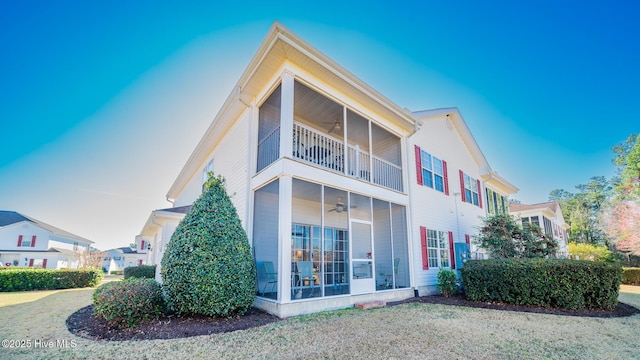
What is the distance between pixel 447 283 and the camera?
10016mm

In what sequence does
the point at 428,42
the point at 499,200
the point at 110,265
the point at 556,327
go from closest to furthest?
the point at 556,327 → the point at 428,42 → the point at 499,200 → the point at 110,265

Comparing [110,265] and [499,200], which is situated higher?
[499,200]

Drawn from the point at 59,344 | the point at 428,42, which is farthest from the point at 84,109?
the point at 428,42

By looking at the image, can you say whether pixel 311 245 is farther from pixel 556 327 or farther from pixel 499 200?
pixel 499 200

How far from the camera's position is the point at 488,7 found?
11.0 metres

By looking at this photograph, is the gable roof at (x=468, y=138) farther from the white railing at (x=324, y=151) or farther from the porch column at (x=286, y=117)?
the porch column at (x=286, y=117)

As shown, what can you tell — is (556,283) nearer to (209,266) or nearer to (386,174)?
(386,174)

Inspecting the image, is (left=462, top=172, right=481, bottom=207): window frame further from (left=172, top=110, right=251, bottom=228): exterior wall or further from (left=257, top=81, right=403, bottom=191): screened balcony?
(left=172, top=110, right=251, bottom=228): exterior wall

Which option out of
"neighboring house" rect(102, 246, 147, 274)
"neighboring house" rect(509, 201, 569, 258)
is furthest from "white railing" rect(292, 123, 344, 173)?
"neighboring house" rect(102, 246, 147, 274)

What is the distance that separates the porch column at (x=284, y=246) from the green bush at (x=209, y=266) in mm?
594

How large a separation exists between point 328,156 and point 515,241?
26.3 ft

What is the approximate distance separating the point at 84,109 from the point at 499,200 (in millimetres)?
21809

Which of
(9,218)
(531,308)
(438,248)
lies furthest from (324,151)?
(9,218)

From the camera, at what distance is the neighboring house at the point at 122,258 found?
1748 inches
